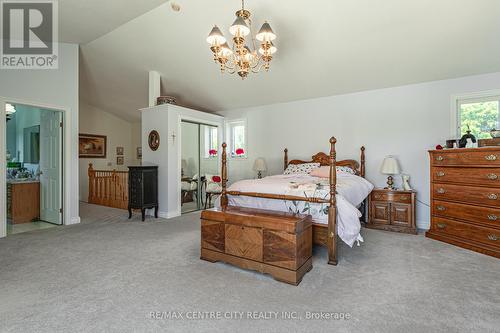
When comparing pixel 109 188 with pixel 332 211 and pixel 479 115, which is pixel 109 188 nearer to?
pixel 332 211

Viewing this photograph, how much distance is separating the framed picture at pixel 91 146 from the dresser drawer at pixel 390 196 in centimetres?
787

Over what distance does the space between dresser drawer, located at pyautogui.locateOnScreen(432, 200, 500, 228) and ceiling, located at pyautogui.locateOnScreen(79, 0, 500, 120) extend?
2.06 m

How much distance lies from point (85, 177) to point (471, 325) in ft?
29.3

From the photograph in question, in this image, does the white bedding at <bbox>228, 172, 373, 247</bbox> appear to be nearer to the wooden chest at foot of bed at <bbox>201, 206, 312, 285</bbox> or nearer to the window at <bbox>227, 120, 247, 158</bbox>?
the wooden chest at foot of bed at <bbox>201, 206, 312, 285</bbox>

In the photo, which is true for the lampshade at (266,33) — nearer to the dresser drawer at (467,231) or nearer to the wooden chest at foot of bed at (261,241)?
the wooden chest at foot of bed at (261,241)

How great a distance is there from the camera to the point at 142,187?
16.4 ft

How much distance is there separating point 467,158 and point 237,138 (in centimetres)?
451

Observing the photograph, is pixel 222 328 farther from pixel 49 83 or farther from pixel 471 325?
pixel 49 83

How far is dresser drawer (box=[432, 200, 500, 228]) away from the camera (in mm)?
3102

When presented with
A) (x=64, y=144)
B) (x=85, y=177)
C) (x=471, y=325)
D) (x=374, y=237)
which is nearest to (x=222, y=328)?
(x=471, y=325)

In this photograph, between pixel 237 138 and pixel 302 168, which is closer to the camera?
pixel 302 168

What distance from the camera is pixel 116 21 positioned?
165 inches

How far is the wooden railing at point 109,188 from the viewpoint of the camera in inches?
253

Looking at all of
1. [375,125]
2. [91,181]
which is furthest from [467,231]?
[91,181]
